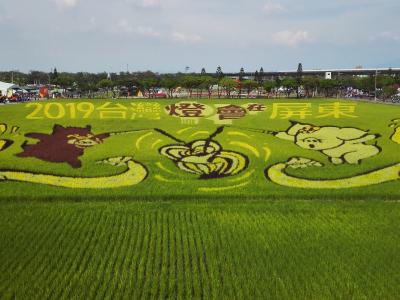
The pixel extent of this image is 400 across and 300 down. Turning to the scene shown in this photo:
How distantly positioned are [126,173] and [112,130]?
31.9 feet

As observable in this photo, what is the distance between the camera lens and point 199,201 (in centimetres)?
2398

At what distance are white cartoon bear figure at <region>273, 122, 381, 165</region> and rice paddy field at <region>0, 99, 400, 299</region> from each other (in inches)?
6.2

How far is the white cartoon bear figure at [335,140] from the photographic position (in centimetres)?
3105

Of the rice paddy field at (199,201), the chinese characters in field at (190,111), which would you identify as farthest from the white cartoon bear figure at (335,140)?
the chinese characters in field at (190,111)

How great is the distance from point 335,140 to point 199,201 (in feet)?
50.3

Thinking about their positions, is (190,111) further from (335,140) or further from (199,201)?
(199,201)

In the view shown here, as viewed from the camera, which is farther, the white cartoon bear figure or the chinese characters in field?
the chinese characters in field

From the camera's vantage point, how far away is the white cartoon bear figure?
31.0 m

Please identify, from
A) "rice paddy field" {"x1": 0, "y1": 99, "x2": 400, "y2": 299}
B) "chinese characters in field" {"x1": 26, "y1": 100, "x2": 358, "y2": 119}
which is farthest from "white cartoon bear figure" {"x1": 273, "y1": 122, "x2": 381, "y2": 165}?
"chinese characters in field" {"x1": 26, "y1": 100, "x2": 358, "y2": 119}

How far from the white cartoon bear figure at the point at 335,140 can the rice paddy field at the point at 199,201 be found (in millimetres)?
158

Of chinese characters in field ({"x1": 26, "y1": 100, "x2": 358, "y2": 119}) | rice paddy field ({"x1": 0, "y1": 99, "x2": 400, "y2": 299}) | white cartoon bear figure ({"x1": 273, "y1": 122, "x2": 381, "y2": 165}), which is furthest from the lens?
chinese characters in field ({"x1": 26, "y1": 100, "x2": 358, "y2": 119})

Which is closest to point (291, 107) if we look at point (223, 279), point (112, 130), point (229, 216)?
point (112, 130)

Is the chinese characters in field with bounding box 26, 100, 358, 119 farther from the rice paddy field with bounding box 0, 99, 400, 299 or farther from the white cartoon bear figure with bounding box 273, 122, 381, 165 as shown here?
the white cartoon bear figure with bounding box 273, 122, 381, 165

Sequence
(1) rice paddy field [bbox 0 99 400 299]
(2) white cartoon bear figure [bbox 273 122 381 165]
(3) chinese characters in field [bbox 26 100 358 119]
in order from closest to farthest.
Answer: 1. (1) rice paddy field [bbox 0 99 400 299]
2. (2) white cartoon bear figure [bbox 273 122 381 165]
3. (3) chinese characters in field [bbox 26 100 358 119]
